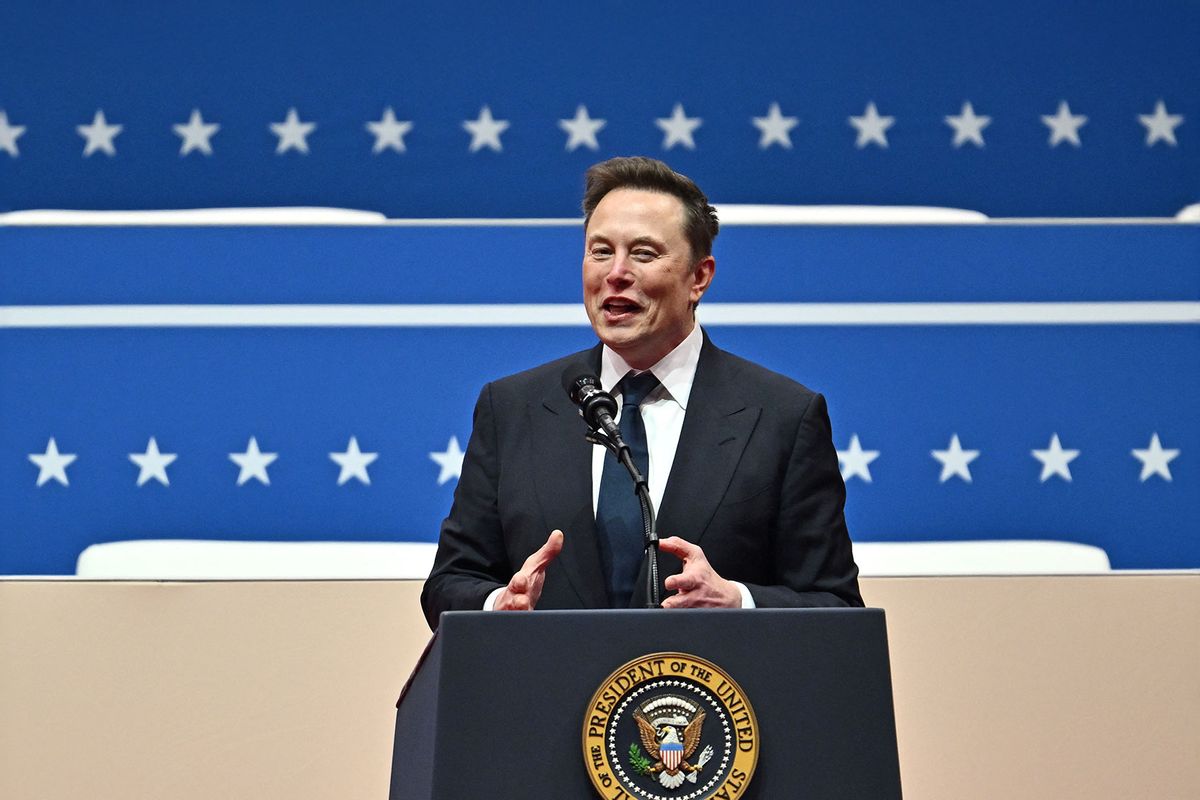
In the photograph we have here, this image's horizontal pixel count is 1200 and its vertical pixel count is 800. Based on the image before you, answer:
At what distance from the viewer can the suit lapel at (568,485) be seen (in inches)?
74.7

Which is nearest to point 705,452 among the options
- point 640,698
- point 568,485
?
point 568,485

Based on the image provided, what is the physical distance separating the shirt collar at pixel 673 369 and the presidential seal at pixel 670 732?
671 mm

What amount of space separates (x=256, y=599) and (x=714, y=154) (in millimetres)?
1744

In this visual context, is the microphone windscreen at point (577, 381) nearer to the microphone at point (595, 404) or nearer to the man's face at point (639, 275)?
the microphone at point (595, 404)

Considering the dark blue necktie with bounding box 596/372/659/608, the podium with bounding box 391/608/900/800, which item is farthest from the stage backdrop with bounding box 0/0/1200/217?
the podium with bounding box 391/608/900/800

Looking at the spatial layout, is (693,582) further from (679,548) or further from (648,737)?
(648,737)

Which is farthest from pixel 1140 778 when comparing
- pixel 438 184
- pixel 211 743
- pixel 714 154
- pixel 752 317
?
pixel 438 184

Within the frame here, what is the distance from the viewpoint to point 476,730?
1.41 meters

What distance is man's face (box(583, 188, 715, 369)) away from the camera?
201 cm

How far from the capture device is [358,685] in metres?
2.53

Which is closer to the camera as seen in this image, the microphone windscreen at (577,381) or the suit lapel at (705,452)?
the microphone windscreen at (577,381)

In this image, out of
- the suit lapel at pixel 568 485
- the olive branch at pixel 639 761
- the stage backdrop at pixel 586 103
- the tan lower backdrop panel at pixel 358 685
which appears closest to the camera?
the olive branch at pixel 639 761

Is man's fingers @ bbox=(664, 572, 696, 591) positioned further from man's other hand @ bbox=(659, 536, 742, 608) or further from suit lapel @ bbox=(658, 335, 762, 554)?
suit lapel @ bbox=(658, 335, 762, 554)

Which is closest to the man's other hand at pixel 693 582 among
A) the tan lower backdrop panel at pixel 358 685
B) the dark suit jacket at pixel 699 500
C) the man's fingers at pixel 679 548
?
the man's fingers at pixel 679 548
